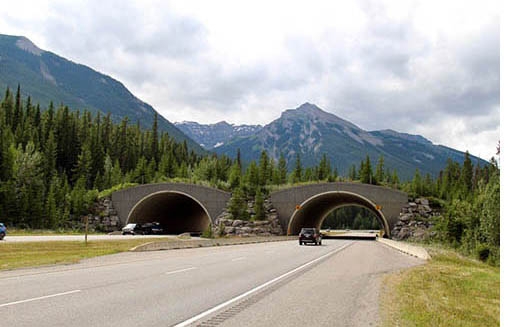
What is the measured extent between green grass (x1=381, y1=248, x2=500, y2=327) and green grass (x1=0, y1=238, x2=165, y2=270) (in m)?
12.9

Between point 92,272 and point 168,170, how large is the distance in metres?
95.1

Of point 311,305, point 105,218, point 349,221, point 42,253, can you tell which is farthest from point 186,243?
point 349,221

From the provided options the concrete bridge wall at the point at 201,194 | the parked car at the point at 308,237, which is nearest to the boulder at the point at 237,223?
the concrete bridge wall at the point at 201,194

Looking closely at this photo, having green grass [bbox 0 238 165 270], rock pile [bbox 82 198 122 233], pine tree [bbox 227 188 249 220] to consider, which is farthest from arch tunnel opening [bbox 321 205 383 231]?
green grass [bbox 0 238 165 270]

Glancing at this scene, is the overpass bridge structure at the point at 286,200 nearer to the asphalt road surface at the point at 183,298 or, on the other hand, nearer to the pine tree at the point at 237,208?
the pine tree at the point at 237,208

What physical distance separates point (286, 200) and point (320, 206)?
11.4 m

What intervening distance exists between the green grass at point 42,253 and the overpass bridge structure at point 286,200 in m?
28.8

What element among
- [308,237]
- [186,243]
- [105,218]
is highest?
[105,218]

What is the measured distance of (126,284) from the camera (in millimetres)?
11781

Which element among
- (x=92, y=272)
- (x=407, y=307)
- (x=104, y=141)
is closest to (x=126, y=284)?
(x=92, y=272)

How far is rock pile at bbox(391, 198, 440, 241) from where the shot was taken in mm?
54250

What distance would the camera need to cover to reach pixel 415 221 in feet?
182

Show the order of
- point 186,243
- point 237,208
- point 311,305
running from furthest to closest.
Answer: point 237,208 → point 186,243 → point 311,305

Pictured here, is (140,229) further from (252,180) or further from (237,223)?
(252,180)
